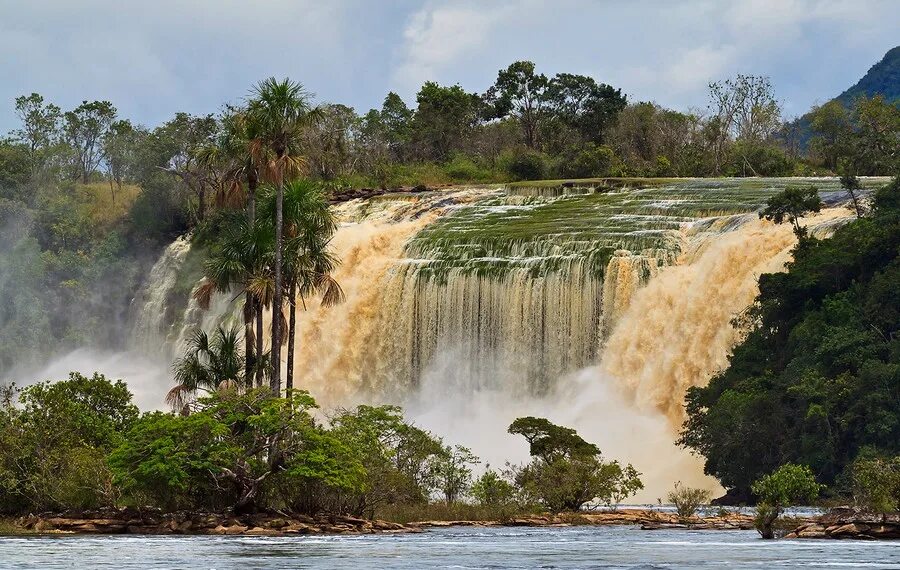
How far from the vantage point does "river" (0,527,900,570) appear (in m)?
33.2

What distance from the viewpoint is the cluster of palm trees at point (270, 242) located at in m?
47.8

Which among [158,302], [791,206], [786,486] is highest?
[158,302]

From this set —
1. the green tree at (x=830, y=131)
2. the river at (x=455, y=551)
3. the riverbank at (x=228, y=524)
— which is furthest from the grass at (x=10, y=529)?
the green tree at (x=830, y=131)

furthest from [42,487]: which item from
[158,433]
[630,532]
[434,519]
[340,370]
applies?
[340,370]

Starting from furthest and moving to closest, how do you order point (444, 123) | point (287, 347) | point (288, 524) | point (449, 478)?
1. point (444, 123)
2. point (287, 347)
3. point (449, 478)
4. point (288, 524)

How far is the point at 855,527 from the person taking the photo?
39.9 metres

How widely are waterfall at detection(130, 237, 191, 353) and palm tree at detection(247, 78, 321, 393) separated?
37.1m

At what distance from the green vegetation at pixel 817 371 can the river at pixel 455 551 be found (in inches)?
495

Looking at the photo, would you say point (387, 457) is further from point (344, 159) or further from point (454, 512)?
point (344, 159)

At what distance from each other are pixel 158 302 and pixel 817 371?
4069 centimetres

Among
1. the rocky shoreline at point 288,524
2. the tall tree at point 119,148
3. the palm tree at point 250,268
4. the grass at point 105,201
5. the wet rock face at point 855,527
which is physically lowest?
the wet rock face at point 855,527

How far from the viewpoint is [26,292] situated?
9500cm

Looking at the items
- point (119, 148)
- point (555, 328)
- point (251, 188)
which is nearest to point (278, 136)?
point (251, 188)

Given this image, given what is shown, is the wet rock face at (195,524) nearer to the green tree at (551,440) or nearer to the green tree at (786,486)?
the green tree at (551,440)
